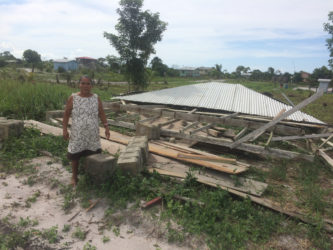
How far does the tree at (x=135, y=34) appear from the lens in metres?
14.1

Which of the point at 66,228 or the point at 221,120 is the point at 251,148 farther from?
the point at 66,228

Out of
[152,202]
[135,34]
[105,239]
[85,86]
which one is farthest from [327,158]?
[135,34]

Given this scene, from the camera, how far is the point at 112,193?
12.1 ft

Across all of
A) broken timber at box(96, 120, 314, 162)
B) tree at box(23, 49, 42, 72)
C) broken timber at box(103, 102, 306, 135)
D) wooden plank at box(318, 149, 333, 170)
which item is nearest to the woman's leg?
broken timber at box(96, 120, 314, 162)

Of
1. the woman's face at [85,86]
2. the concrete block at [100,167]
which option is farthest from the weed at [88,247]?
the woman's face at [85,86]

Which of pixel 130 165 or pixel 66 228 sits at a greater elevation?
pixel 130 165

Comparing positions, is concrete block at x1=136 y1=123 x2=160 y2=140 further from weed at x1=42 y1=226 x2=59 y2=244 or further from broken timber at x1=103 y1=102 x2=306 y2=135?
weed at x1=42 y1=226 x2=59 y2=244

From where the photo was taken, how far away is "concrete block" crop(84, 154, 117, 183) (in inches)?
148

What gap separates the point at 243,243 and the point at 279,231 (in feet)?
2.06

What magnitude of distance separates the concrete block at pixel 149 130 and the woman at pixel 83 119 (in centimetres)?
209

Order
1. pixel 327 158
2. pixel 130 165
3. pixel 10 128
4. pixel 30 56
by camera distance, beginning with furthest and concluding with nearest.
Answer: pixel 30 56
pixel 10 128
pixel 327 158
pixel 130 165

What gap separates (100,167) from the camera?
12.3 feet

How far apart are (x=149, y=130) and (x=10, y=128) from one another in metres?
3.64

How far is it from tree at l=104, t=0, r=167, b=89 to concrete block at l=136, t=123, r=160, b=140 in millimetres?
10234
